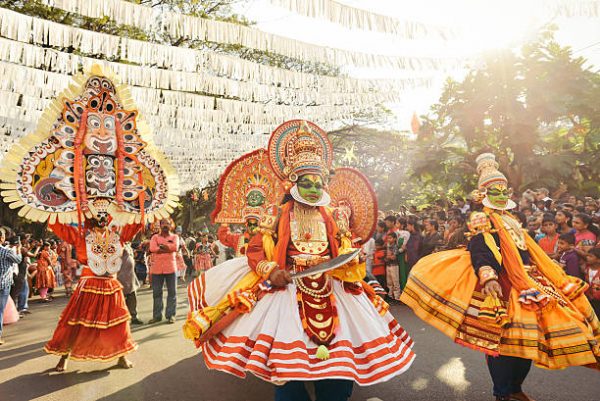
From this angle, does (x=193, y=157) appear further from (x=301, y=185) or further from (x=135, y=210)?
(x=301, y=185)

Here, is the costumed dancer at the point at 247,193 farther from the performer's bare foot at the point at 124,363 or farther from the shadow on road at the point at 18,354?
the shadow on road at the point at 18,354

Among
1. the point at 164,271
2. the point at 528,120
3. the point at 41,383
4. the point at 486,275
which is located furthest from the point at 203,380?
the point at 528,120

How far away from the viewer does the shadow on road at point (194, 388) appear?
4.34m

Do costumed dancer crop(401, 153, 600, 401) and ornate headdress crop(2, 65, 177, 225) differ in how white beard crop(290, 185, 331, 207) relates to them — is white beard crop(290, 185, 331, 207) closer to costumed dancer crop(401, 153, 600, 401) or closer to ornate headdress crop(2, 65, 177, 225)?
costumed dancer crop(401, 153, 600, 401)

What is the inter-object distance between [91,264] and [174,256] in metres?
2.87

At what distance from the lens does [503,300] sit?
3.69 meters

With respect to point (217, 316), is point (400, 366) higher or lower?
lower

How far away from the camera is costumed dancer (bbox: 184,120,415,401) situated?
305cm

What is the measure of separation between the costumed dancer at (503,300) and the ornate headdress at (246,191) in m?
2.66

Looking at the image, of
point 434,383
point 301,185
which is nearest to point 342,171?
point 301,185

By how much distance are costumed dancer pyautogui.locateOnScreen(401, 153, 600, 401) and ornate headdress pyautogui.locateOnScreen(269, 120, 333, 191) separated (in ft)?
4.50

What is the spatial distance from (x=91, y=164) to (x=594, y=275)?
238 inches

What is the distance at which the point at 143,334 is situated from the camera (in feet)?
23.6

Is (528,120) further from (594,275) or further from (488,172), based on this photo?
(488,172)
